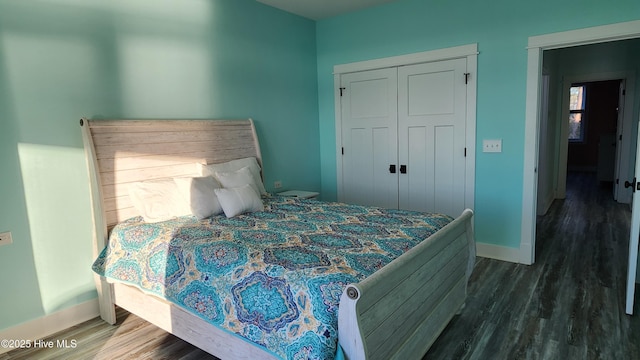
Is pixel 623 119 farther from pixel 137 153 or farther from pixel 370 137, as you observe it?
pixel 137 153

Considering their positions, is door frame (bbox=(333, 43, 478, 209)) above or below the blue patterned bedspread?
above

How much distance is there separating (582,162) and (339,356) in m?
11.2

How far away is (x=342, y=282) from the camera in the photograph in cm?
177

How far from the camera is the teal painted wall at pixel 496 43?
339 centimetres

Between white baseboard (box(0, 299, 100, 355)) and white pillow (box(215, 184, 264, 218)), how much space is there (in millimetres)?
1216

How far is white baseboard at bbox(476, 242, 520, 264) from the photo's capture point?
12.7 ft

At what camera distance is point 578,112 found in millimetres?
10148

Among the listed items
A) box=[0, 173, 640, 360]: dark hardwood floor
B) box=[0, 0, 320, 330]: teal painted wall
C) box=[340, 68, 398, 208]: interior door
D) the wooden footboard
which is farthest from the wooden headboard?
the wooden footboard

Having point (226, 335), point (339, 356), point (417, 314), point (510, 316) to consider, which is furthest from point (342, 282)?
point (510, 316)

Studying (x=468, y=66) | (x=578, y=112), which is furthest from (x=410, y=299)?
(x=578, y=112)

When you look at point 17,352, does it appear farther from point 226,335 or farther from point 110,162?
point 226,335

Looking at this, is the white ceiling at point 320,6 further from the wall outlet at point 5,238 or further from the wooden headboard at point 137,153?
the wall outlet at point 5,238

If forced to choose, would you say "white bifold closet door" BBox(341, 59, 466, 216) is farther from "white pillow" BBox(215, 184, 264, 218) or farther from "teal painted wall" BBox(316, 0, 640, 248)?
"white pillow" BBox(215, 184, 264, 218)

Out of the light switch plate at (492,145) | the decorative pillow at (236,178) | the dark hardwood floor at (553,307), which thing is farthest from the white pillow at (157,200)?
the light switch plate at (492,145)
